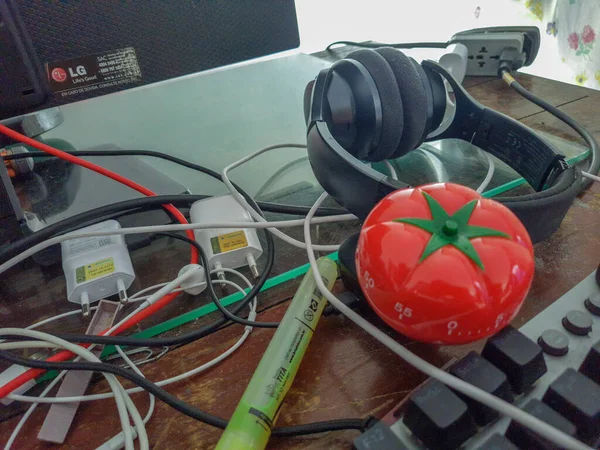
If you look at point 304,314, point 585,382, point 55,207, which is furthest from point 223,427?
point 55,207

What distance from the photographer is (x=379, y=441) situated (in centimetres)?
19

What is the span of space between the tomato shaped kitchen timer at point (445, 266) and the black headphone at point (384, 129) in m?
0.09

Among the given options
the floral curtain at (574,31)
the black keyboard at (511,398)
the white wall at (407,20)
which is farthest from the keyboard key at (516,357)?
the floral curtain at (574,31)

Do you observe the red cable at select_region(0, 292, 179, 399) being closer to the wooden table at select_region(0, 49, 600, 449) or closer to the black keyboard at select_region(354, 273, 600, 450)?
the wooden table at select_region(0, 49, 600, 449)

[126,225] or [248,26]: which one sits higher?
[248,26]

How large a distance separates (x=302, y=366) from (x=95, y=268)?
19 cm

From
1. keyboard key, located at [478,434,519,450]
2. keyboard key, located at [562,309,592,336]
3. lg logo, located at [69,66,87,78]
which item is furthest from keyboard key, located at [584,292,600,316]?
lg logo, located at [69,66,87,78]

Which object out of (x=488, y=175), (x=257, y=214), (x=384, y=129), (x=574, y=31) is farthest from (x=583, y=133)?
(x=574, y=31)

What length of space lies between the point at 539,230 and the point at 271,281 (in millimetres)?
205

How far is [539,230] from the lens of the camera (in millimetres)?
314

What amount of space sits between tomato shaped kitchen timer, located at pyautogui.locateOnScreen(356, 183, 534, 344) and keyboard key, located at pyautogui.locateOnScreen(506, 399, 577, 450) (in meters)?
0.04

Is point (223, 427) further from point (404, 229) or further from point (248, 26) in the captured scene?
point (248, 26)

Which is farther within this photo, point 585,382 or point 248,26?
point 248,26

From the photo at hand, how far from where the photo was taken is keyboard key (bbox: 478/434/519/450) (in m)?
0.19
